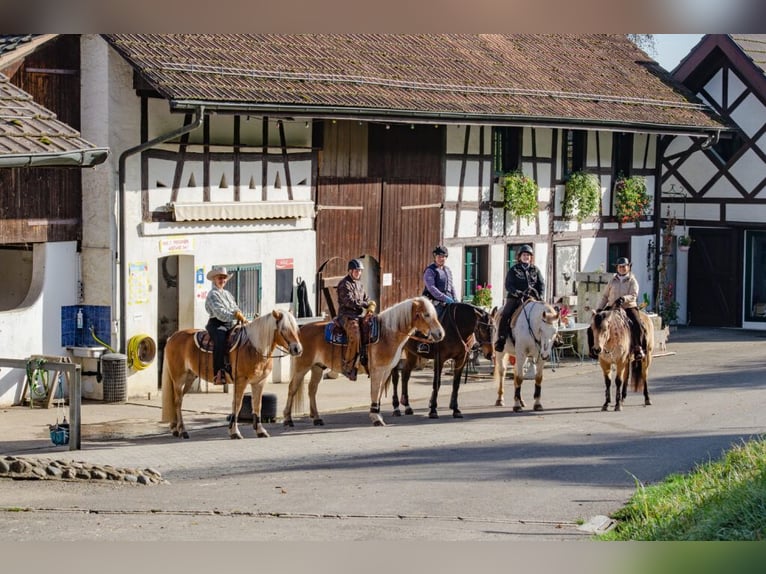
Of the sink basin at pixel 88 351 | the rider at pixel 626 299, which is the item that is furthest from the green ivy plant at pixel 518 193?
the sink basin at pixel 88 351

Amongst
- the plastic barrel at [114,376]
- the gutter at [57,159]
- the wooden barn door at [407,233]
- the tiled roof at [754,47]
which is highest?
the tiled roof at [754,47]

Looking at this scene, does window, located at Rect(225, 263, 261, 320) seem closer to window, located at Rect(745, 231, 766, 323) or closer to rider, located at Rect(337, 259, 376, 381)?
rider, located at Rect(337, 259, 376, 381)

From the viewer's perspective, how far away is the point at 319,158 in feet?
72.9

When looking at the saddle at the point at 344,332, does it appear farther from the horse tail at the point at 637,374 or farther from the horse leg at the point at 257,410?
the horse tail at the point at 637,374

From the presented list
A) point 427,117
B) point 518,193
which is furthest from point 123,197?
point 518,193

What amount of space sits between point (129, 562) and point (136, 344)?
1630 centimetres

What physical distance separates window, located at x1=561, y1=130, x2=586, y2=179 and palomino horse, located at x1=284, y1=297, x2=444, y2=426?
41.5 ft

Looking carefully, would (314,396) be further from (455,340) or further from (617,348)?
(617,348)

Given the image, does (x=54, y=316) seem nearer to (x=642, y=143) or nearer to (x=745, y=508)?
(x=745, y=508)

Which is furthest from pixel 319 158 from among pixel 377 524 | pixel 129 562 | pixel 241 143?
pixel 129 562

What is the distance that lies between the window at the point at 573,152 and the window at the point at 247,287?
9.88 meters

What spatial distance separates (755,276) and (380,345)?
18.0 m

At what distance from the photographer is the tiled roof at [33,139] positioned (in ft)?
45.7

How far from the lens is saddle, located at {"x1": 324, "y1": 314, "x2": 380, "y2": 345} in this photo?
16594mm
